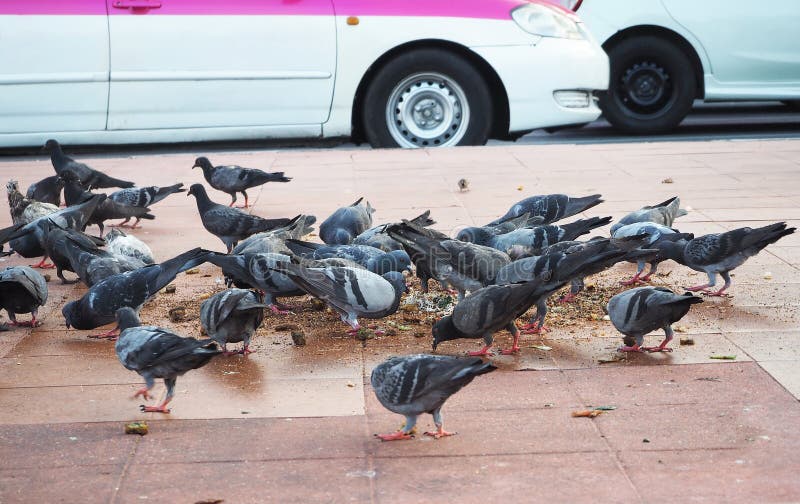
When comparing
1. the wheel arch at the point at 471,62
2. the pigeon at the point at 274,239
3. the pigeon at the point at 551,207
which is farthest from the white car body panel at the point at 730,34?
the pigeon at the point at 274,239

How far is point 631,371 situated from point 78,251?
3283 mm

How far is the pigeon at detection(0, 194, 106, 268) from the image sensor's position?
23.0 feet

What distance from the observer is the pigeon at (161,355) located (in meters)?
4.42

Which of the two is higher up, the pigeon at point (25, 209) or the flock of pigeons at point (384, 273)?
the flock of pigeons at point (384, 273)

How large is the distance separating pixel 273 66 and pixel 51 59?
7.04 feet

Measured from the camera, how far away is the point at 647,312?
501cm

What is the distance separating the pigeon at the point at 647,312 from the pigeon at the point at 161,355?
1914mm

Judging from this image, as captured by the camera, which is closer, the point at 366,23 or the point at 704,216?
the point at 704,216

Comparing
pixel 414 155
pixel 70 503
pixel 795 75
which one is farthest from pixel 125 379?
pixel 795 75

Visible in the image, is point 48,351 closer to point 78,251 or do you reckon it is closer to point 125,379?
point 125,379

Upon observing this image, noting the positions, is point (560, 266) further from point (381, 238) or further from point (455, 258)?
point (381, 238)

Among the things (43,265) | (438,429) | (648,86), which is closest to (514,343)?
(438,429)

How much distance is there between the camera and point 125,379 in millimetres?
4926

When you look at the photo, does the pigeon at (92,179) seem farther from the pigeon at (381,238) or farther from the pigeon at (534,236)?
the pigeon at (534,236)
